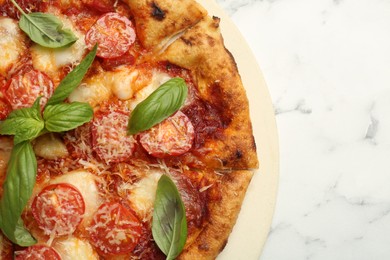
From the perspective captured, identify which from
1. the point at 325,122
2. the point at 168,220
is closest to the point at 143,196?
the point at 168,220

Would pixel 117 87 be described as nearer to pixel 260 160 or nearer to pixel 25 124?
pixel 25 124

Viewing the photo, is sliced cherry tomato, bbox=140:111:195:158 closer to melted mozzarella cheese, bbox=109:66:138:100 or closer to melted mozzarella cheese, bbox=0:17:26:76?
melted mozzarella cheese, bbox=109:66:138:100

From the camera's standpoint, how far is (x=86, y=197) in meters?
2.20

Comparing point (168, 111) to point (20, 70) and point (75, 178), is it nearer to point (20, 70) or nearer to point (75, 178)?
point (75, 178)

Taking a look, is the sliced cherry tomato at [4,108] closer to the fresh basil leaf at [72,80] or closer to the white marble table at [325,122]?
the fresh basil leaf at [72,80]

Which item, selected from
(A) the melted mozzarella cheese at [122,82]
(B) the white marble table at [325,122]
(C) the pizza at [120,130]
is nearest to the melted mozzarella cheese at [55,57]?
(C) the pizza at [120,130]

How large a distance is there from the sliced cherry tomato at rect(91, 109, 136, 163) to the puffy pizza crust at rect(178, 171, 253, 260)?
35 cm

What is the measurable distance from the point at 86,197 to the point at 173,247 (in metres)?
0.34

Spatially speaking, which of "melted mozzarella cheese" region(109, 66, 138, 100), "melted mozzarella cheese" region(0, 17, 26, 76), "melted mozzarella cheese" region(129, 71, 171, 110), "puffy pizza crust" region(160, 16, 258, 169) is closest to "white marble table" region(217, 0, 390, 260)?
"puffy pizza crust" region(160, 16, 258, 169)

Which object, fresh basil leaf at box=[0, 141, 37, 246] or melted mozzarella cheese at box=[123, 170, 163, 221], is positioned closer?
fresh basil leaf at box=[0, 141, 37, 246]

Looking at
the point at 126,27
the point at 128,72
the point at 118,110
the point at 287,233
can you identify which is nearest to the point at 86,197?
the point at 118,110

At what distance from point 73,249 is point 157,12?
34.1 inches

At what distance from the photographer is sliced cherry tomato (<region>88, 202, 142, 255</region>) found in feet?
7.09

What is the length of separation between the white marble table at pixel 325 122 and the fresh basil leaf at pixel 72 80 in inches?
34.2
